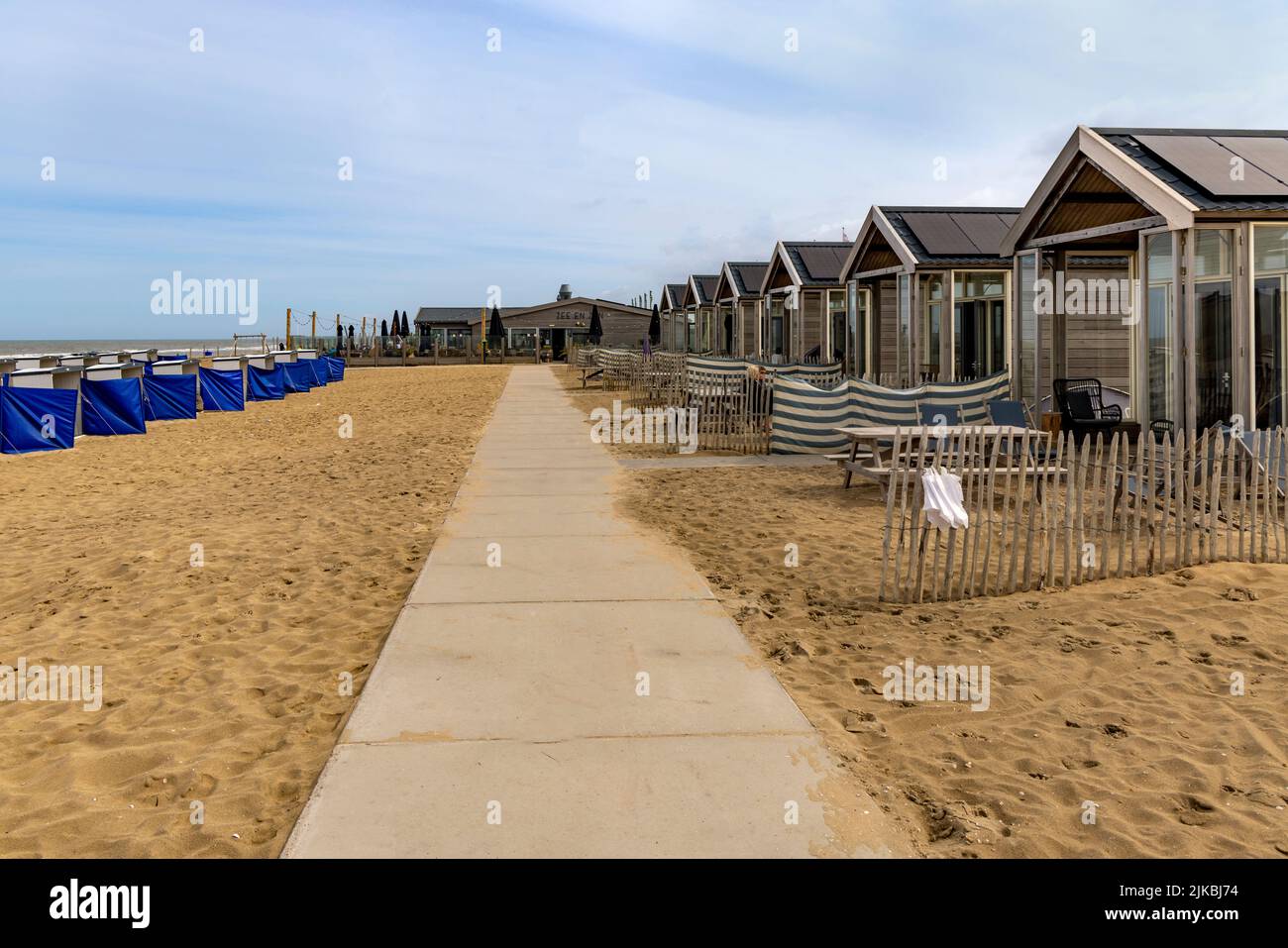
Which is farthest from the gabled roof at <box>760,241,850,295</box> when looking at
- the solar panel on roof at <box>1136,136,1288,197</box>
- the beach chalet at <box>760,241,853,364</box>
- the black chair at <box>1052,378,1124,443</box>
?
the solar panel on roof at <box>1136,136,1288,197</box>

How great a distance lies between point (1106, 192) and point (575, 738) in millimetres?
11207

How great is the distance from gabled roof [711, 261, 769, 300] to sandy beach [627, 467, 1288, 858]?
87.4ft

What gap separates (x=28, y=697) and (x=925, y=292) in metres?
16.5

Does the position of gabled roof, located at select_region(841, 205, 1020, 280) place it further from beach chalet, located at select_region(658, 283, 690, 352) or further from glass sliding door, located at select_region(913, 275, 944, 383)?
beach chalet, located at select_region(658, 283, 690, 352)

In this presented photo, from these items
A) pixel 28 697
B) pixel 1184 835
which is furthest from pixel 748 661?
pixel 28 697

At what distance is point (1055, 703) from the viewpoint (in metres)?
5.18

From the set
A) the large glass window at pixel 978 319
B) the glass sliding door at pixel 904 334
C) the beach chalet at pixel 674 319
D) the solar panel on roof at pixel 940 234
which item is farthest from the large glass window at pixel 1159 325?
the beach chalet at pixel 674 319

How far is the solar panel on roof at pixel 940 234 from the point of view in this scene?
18.7 m

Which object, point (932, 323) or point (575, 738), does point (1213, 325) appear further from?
point (575, 738)

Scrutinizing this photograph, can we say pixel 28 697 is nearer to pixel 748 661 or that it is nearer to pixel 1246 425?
pixel 748 661

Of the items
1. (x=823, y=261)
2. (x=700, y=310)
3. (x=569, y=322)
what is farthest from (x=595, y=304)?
(x=823, y=261)

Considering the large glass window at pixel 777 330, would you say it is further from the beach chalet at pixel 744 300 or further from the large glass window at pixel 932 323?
the large glass window at pixel 932 323

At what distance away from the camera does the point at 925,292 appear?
62.7 ft
